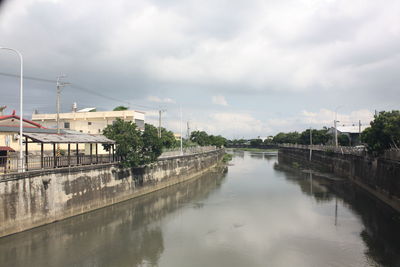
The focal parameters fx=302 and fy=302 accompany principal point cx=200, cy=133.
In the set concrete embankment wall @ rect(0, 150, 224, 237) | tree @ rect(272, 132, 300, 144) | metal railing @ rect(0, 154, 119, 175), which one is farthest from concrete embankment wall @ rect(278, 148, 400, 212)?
tree @ rect(272, 132, 300, 144)

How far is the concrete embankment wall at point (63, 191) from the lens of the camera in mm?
19891

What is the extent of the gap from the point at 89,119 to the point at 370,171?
198ft

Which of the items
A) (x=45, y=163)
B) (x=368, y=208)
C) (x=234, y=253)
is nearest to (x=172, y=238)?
(x=234, y=253)

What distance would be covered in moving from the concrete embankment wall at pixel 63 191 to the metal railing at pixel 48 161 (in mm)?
924

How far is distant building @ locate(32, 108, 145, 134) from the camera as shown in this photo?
2571 inches

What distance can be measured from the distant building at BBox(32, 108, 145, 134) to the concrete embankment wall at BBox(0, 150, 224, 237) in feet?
103

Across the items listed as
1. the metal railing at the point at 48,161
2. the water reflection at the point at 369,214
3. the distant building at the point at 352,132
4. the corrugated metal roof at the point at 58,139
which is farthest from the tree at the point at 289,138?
the corrugated metal roof at the point at 58,139

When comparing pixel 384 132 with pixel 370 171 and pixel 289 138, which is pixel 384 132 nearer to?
pixel 370 171

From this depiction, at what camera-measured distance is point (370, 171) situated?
38.3m

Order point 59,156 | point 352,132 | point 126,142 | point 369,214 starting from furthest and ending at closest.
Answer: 1. point 352,132
2. point 126,142
3. point 369,214
4. point 59,156

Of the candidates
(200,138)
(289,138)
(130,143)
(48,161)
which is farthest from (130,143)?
(289,138)

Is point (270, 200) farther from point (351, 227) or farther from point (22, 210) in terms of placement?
point (22, 210)

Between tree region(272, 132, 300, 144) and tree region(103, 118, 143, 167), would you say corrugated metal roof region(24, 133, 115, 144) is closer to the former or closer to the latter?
tree region(103, 118, 143, 167)

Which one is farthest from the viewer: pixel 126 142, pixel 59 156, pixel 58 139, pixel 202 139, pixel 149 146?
pixel 202 139
